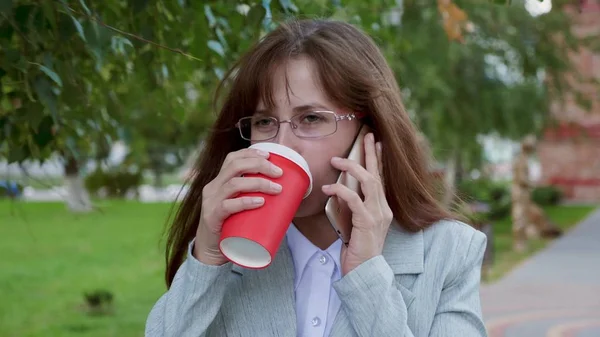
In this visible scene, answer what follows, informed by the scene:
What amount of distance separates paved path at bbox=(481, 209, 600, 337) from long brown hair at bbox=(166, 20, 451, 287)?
5.84 meters

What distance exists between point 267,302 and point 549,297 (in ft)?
27.5

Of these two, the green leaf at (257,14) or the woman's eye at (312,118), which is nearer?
the woman's eye at (312,118)

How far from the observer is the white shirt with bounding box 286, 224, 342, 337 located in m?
1.81

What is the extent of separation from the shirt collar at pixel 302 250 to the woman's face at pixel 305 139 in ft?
0.37

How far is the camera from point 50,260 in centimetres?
1222

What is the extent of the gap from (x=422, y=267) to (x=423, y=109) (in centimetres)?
896

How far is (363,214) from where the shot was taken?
1674mm

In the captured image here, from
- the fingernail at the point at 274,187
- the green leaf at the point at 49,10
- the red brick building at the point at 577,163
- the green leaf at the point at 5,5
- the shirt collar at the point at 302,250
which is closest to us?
the fingernail at the point at 274,187

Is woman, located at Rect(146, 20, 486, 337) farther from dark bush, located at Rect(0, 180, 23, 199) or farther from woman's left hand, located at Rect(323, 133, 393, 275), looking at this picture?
dark bush, located at Rect(0, 180, 23, 199)

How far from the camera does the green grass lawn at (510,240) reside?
12.2m

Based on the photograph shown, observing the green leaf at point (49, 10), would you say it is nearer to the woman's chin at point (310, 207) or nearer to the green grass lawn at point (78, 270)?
the woman's chin at point (310, 207)

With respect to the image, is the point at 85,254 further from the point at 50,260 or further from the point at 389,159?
the point at 389,159

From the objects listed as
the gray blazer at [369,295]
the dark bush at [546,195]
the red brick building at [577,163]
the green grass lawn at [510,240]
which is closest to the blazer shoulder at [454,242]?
the gray blazer at [369,295]

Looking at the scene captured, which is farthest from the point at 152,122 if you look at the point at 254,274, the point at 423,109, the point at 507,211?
the point at 507,211
